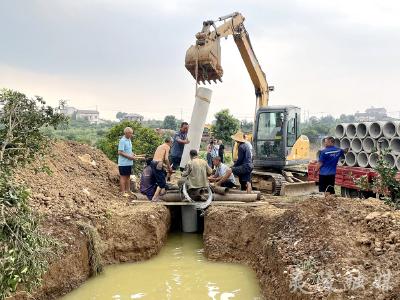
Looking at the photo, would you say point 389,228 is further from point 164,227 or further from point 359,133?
point 359,133

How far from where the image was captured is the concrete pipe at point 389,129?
10.5 metres

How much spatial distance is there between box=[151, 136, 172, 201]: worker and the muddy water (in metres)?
1.75

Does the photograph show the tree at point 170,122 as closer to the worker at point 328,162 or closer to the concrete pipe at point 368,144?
the concrete pipe at point 368,144

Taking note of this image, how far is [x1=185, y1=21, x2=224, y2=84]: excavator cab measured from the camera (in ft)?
40.9

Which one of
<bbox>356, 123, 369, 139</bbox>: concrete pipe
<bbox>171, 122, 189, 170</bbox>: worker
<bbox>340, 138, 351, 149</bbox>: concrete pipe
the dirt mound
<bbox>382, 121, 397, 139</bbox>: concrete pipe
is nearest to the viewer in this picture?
the dirt mound

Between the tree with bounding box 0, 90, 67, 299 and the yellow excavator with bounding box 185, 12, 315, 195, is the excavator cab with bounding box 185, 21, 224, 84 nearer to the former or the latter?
the yellow excavator with bounding box 185, 12, 315, 195

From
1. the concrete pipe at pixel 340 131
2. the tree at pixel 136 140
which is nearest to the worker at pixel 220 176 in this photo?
the concrete pipe at pixel 340 131

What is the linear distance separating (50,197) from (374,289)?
611 centimetres

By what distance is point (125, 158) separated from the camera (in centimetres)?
1052

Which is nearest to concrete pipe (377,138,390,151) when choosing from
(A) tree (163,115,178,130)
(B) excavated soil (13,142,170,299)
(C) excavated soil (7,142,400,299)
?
(C) excavated soil (7,142,400,299)

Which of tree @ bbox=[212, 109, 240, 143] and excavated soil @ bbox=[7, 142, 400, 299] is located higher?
tree @ bbox=[212, 109, 240, 143]

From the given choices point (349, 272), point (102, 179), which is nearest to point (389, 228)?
point (349, 272)

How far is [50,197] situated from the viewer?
845cm

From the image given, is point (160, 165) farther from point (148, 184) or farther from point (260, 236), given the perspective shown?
point (260, 236)
